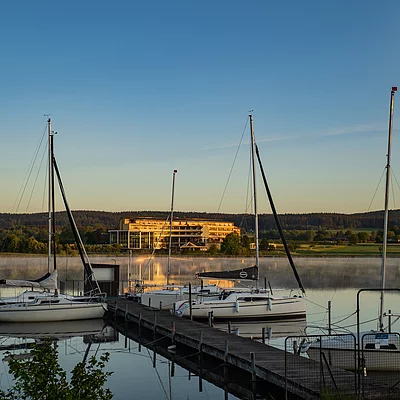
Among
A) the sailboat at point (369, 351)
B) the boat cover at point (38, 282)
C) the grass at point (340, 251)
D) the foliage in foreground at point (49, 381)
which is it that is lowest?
the grass at point (340, 251)

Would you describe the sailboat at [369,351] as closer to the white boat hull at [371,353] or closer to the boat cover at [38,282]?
the white boat hull at [371,353]

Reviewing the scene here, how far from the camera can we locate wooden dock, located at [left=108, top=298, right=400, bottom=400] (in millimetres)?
16469

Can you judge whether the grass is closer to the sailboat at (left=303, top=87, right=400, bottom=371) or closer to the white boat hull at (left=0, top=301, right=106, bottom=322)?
the white boat hull at (left=0, top=301, right=106, bottom=322)

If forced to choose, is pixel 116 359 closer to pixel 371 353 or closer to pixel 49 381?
pixel 371 353

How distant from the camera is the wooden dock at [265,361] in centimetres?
1647

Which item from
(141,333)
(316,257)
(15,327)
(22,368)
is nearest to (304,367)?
(22,368)

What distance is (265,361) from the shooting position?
20281mm

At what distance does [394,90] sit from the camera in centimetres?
2697

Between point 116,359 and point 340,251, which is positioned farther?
point 340,251

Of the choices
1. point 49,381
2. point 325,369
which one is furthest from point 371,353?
point 49,381

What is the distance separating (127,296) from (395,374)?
26.0 metres

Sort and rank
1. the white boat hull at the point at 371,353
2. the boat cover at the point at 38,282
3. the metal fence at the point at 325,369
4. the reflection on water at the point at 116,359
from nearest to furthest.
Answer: the metal fence at the point at 325,369 → the reflection on water at the point at 116,359 → the white boat hull at the point at 371,353 → the boat cover at the point at 38,282

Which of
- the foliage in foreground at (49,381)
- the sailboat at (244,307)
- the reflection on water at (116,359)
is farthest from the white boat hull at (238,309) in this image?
the foliage in foreground at (49,381)

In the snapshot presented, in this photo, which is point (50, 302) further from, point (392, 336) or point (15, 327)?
point (392, 336)
